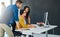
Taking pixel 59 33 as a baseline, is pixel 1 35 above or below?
above

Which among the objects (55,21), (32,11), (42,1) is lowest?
(55,21)

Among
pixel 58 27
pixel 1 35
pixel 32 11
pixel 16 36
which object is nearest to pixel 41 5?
pixel 32 11

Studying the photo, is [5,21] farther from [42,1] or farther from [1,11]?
[42,1]

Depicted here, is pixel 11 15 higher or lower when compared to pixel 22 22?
higher

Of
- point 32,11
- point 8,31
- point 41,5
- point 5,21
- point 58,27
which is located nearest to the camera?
point 8,31

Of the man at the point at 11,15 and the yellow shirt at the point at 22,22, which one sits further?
the yellow shirt at the point at 22,22

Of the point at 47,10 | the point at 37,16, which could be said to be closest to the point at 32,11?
the point at 37,16

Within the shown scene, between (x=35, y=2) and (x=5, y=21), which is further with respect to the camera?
(x=35, y=2)

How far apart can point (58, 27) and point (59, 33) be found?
0.20 metres

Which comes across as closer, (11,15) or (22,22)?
(11,15)

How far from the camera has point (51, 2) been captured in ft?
15.5

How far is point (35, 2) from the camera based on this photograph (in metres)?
4.44

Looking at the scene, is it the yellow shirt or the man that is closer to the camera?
the man

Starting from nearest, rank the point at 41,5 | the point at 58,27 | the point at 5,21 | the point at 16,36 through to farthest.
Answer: the point at 5,21
the point at 16,36
the point at 41,5
the point at 58,27
